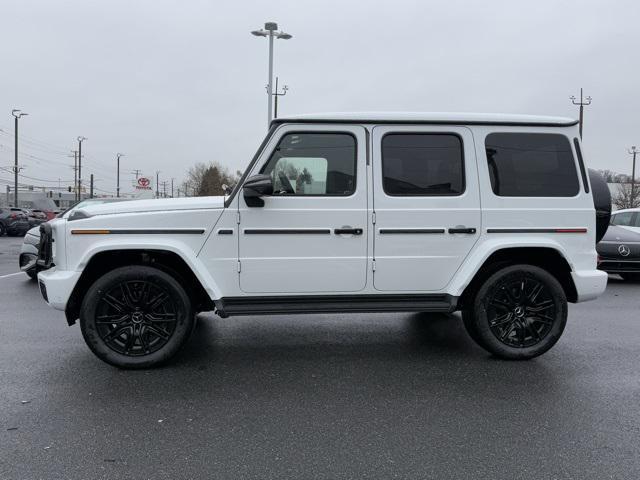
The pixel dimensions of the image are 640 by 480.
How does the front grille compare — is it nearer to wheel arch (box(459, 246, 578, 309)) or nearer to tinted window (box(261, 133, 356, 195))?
tinted window (box(261, 133, 356, 195))

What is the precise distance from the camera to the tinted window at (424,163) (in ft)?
15.5

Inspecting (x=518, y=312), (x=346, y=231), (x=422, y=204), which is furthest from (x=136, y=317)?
(x=518, y=312)

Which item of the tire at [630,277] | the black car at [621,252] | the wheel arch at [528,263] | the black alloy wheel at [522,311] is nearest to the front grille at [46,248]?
the wheel arch at [528,263]

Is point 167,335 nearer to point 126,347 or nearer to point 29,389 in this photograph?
point 126,347

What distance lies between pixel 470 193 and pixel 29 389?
404 centimetres

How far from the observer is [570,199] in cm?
484

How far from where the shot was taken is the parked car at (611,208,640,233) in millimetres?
10508

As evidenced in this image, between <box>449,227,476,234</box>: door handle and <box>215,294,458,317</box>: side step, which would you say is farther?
<box>449,227,476,234</box>: door handle

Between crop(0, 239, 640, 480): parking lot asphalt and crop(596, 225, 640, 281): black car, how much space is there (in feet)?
14.8

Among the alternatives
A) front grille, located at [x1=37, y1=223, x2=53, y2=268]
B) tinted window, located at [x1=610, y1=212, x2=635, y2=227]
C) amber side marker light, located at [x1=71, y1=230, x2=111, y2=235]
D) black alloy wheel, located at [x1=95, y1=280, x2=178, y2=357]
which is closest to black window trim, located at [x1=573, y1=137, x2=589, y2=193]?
black alloy wheel, located at [x1=95, y1=280, x2=178, y2=357]

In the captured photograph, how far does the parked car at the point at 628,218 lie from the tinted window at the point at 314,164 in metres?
8.12

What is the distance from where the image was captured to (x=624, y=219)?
1077cm

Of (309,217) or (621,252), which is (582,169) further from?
(621,252)

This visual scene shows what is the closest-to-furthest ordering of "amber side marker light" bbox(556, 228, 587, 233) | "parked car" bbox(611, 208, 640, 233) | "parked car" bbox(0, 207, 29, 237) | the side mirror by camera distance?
the side mirror
"amber side marker light" bbox(556, 228, 587, 233)
"parked car" bbox(611, 208, 640, 233)
"parked car" bbox(0, 207, 29, 237)
